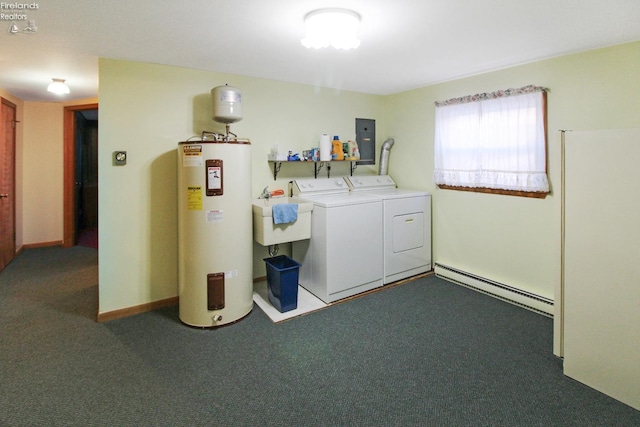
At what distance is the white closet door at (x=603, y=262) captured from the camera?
1.97 meters

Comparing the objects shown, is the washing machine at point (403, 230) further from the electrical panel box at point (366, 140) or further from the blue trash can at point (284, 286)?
the blue trash can at point (284, 286)

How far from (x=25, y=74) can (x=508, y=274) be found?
5422 millimetres

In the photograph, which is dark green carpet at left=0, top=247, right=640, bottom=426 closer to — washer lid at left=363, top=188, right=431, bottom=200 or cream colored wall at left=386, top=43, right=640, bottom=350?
cream colored wall at left=386, top=43, right=640, bottom=350

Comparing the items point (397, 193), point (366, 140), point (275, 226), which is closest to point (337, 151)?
point (366, 140)

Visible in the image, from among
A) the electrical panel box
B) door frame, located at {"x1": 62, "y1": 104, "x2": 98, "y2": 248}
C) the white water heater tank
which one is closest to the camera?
the white water heater tank

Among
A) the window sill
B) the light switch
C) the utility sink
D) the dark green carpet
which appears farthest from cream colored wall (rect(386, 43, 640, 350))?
the light switch

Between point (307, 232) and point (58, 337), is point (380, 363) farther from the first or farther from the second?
point (58, 337)

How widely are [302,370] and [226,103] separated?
2.34m

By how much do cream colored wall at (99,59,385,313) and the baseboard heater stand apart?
2.72 meters

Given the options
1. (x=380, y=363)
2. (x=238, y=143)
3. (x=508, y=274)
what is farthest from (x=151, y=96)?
(x=508, y=274)

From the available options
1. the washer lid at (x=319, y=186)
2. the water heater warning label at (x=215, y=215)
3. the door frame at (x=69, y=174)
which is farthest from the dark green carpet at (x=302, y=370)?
the door frame at (x=69, y=174)

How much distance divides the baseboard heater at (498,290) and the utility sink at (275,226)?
1769 millimetres

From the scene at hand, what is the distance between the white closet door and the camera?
6.47ft

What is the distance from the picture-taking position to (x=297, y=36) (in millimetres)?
2508
